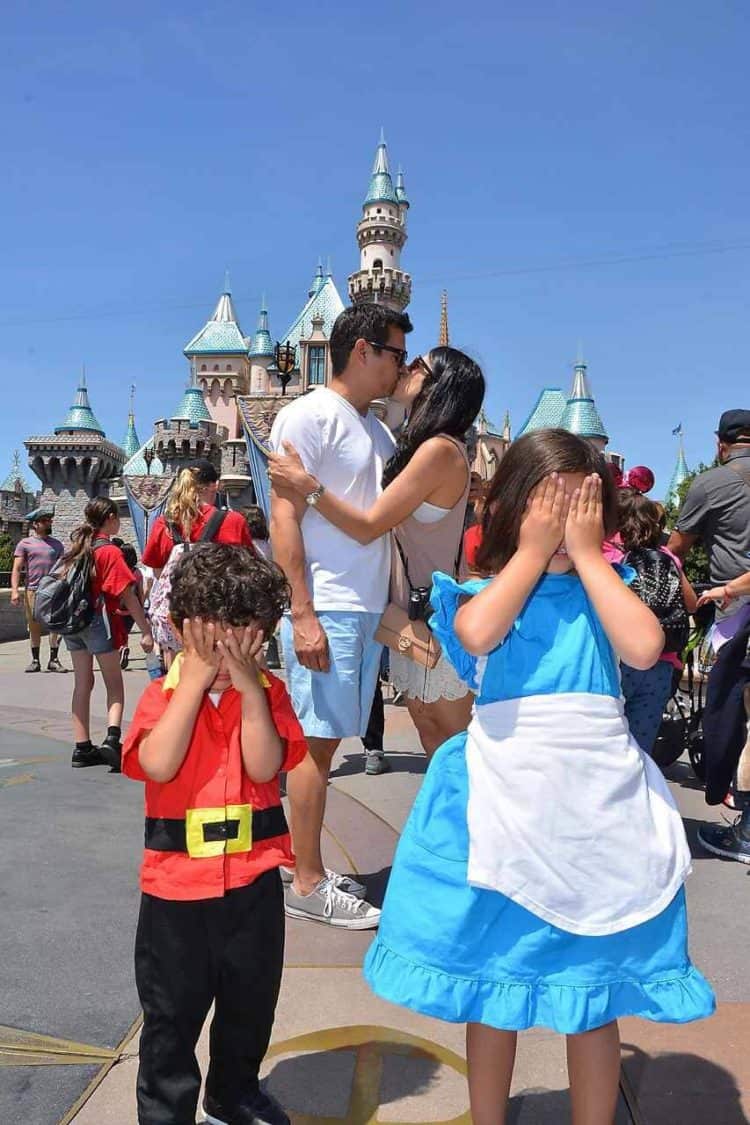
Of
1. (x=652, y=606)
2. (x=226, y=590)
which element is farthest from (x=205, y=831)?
(x=652, y=606)

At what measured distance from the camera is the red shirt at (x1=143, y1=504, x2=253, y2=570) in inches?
179

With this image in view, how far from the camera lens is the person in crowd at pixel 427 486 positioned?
2.86 m

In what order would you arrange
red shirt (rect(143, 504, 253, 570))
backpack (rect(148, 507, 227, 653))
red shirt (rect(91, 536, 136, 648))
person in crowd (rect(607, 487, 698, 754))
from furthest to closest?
red shirt (rect(91, 536, 136, 648)) → red shirt (rect(143, 504, 253, 570)) → backpack (rect(148, 507, 227, 653)) → person in crowd (rect(607, 487, 698, 754))

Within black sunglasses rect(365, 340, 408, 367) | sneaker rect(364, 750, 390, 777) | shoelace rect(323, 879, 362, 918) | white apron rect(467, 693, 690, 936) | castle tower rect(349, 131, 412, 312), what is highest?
castle tower rect(349, 131, 412, 312)

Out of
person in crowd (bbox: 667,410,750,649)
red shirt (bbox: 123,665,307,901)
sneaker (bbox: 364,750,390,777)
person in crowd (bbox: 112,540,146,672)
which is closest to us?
red shirt (bbox: 123,665,307,901)

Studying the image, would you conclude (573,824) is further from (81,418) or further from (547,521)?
(81,418)

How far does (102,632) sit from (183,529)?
46.8 inches

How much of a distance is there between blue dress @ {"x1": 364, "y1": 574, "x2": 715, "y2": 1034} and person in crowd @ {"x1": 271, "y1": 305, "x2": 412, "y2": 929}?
1305 mm

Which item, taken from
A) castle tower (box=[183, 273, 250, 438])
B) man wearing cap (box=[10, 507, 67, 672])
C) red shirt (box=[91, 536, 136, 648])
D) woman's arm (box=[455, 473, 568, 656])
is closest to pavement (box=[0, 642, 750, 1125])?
woman's arm (box=[455, 473, 568, 656])

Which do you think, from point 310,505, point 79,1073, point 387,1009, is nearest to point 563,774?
point 387,1009

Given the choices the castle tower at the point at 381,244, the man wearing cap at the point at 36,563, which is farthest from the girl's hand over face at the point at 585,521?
the castle tower at the point at 381,244

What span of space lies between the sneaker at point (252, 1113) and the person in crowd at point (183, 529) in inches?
105

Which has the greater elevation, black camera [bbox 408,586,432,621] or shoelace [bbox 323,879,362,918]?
black camera [bbox 408,586,432,621]

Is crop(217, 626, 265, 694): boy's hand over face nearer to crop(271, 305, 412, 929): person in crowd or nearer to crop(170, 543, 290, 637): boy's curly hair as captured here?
crop(170, 543, 290, 637): boy's curly hair
